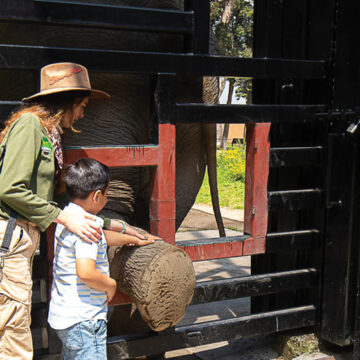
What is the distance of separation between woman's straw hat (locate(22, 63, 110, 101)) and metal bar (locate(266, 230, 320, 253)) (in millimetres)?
1363

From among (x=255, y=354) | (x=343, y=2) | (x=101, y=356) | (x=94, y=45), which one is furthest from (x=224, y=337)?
(x=343, y=2)

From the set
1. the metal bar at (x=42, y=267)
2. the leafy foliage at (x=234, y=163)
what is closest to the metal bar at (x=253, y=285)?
the metal bar at (x=42, y=267)

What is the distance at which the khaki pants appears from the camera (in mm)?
2123

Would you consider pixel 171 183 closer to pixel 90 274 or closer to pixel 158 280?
pixel 158 280

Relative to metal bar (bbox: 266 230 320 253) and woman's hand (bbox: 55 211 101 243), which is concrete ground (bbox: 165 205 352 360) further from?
woman's hand (bbox: 55 211 101 243)

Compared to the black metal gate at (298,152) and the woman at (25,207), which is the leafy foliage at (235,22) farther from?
the woman at (25,207)

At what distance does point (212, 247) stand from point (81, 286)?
0.92 m

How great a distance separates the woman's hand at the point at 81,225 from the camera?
2094mm

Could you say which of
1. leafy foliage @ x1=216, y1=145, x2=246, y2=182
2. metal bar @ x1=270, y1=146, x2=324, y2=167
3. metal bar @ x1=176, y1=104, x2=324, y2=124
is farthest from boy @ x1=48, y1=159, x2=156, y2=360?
leafy foliage @ x1=216, y1=145, x2=246, y2=182

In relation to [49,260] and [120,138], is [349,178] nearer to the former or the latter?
[120,138]

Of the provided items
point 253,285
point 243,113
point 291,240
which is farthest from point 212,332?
point 243,113

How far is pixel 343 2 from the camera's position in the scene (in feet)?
10.4

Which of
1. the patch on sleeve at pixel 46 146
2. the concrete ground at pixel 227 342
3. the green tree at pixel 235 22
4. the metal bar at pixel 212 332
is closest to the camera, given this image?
the patch on sleeve at pixel 46 146

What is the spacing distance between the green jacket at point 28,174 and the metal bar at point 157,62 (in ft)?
1.31
